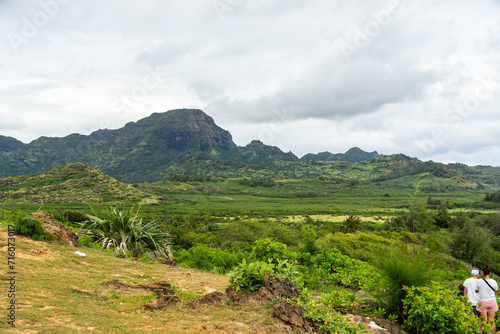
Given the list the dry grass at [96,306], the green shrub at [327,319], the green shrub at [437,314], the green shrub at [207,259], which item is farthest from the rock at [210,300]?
the green shrub at [207,259]

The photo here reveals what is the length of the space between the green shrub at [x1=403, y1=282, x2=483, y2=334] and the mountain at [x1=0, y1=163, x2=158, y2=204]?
278 feet

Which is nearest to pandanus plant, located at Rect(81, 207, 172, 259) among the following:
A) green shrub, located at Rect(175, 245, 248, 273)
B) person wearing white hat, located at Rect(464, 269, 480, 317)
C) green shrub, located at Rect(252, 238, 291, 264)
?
green shrub, located at Rect(175, 245, 248, 273)

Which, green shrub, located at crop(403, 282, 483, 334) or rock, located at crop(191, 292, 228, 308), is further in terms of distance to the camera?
rock, located at crop(191, 292, 228, 308)

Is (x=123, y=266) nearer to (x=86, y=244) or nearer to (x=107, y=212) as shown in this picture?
(x=86, y=244)

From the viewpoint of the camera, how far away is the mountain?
8306cm

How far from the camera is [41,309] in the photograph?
4.24 m

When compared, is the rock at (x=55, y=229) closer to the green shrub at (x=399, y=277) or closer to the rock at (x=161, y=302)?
the rock at (x=161, y=302)

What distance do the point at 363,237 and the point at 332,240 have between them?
4747 millimetres

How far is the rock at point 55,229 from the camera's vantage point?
27.9 ft

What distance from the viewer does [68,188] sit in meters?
90.8

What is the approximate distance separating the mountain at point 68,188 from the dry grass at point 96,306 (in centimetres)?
8003

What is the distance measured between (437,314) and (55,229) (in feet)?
32.2

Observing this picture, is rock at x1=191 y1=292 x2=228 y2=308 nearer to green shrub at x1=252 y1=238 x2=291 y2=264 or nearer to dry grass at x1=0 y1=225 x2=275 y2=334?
dry grass at x1=0 y1=225 x2=275 y2=334

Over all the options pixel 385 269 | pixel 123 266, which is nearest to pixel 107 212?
pixel 123 266
